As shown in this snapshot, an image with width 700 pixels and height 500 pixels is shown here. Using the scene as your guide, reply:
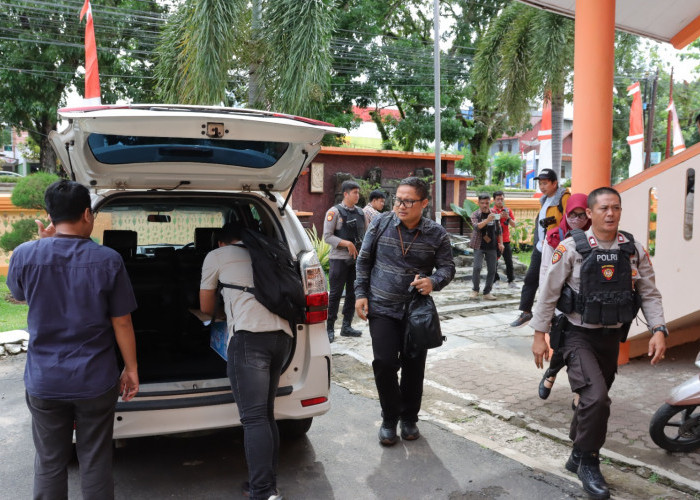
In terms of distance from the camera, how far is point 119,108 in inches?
113

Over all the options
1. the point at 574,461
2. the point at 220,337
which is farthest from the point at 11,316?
the point at 574,461

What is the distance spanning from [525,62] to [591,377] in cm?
1146

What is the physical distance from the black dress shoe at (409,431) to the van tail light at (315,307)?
3.57 feet

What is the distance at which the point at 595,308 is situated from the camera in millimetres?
3240

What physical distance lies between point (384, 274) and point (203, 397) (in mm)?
1363

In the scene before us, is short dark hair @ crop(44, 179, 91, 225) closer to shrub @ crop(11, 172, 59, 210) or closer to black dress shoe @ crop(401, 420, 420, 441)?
black dress shoe @ crop(401, 420, 420, 441)

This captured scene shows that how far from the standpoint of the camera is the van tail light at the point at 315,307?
3463mm

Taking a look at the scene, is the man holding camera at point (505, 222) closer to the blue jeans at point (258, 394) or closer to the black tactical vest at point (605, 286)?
the black tactical vest at point (605, 286)

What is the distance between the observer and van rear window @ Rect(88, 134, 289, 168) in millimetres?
3494

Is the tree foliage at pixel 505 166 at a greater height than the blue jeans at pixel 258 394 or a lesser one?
greater

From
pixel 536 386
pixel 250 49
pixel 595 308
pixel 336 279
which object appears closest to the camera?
pixel 595 308

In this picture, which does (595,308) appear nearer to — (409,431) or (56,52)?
(409,431)

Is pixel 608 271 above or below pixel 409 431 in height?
above

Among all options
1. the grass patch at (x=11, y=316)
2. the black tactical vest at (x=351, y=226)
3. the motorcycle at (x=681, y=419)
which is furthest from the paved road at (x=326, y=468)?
the grass patch at (x=11, y=316)
